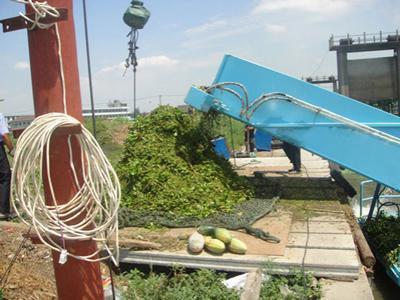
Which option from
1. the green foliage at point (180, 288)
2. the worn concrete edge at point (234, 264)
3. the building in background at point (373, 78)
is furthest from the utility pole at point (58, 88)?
the building in background at point (373, 78)

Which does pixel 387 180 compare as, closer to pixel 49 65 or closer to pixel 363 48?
pixel 49 65

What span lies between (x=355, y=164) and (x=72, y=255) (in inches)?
178

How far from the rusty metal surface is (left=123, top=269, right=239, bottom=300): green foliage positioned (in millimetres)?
2164

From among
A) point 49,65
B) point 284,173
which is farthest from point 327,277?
point 284,173

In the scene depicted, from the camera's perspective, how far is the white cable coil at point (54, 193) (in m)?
1.99

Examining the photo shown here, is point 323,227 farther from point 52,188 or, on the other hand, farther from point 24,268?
point 52,188

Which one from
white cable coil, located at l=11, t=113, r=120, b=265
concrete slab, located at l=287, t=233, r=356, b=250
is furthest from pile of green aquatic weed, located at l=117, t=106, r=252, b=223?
white cable coil, located at l=11, t=113, r=120, b=265

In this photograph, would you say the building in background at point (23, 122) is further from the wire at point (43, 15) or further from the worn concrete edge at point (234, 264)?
the worn concrete edge at point (234, 264)

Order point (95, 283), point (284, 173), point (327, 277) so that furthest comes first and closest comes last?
point (284, 173)
point (327, 277)
point (95, 283)

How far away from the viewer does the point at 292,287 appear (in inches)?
148

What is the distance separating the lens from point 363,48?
173 ft

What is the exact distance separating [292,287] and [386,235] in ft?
9.27

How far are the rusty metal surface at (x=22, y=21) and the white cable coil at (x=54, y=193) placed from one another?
1.41ft

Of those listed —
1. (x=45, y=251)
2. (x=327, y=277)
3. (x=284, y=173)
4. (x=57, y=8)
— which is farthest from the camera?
(x=284, y=173)
